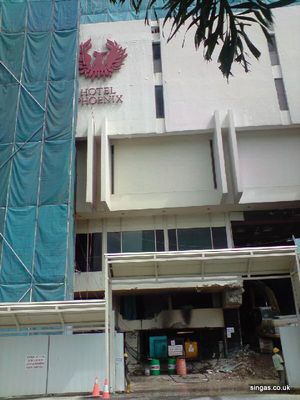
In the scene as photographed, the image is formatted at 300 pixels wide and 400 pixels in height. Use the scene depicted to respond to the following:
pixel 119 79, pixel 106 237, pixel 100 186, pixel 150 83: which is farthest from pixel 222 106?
pixel 106 237

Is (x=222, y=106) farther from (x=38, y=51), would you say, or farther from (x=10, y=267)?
(x=10, y=267)

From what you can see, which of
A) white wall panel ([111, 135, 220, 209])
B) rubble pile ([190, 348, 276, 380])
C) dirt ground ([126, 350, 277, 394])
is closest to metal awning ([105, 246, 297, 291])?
dirt ground ([126, 350, 277, 394])

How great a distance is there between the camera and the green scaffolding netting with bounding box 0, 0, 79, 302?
21141mm

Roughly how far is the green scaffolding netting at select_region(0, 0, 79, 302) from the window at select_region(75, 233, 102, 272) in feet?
10.4

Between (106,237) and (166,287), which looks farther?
(106,237)

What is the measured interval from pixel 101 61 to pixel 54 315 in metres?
18.5

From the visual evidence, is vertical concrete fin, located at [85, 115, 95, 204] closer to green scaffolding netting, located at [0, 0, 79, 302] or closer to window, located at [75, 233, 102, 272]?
green scaffolding netting, located at [0, 0, 79, 302]

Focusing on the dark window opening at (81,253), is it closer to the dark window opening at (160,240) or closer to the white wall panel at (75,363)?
the dark window opening at (160,240)

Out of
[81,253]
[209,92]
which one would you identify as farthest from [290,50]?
[81,253]

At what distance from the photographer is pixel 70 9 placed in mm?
26578

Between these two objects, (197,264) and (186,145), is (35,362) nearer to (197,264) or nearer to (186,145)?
(197,264)

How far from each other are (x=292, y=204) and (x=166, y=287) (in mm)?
9289

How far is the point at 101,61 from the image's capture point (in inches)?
1077

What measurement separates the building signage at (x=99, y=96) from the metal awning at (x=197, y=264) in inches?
608
